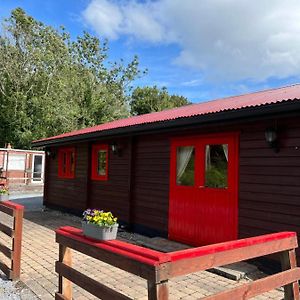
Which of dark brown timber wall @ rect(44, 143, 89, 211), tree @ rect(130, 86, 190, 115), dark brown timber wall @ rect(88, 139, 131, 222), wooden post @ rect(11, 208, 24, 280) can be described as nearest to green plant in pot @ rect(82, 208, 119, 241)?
wooden post @ rect(11, 208, 24, 280)

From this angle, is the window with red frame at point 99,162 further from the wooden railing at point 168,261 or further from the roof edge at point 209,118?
the wooden railing at point 168,261

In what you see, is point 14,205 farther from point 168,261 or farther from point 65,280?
point 168,261

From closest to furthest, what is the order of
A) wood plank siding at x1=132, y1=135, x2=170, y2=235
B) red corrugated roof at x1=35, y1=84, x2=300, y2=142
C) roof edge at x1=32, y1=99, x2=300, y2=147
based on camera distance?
roof edge at x1=32, y1=99, x2=300, y2=147 < red corrugated roof at x1=35, y1=84, x2=300, y2=142 < wood plank siding at x1=132, y1=135, x2=170, y2=235

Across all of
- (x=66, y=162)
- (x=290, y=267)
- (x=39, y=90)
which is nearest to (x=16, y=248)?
(x=290, y=267)

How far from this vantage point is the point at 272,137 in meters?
5.22

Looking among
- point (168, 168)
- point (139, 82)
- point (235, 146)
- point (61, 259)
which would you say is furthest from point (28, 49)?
point (61, 259)

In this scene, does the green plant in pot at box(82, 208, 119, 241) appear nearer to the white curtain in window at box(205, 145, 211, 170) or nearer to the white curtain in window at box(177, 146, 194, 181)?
the white curtain in window at box(205, 145, 211, 170)

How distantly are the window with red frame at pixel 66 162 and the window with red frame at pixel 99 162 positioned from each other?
4.62ft

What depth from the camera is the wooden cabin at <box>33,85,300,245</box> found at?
17.0 feet

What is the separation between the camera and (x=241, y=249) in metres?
2.65

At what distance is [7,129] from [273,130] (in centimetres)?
2191

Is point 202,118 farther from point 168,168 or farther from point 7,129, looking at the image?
point 7,129

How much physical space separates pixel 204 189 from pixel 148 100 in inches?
1200

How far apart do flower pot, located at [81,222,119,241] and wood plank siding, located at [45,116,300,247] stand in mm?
3022
